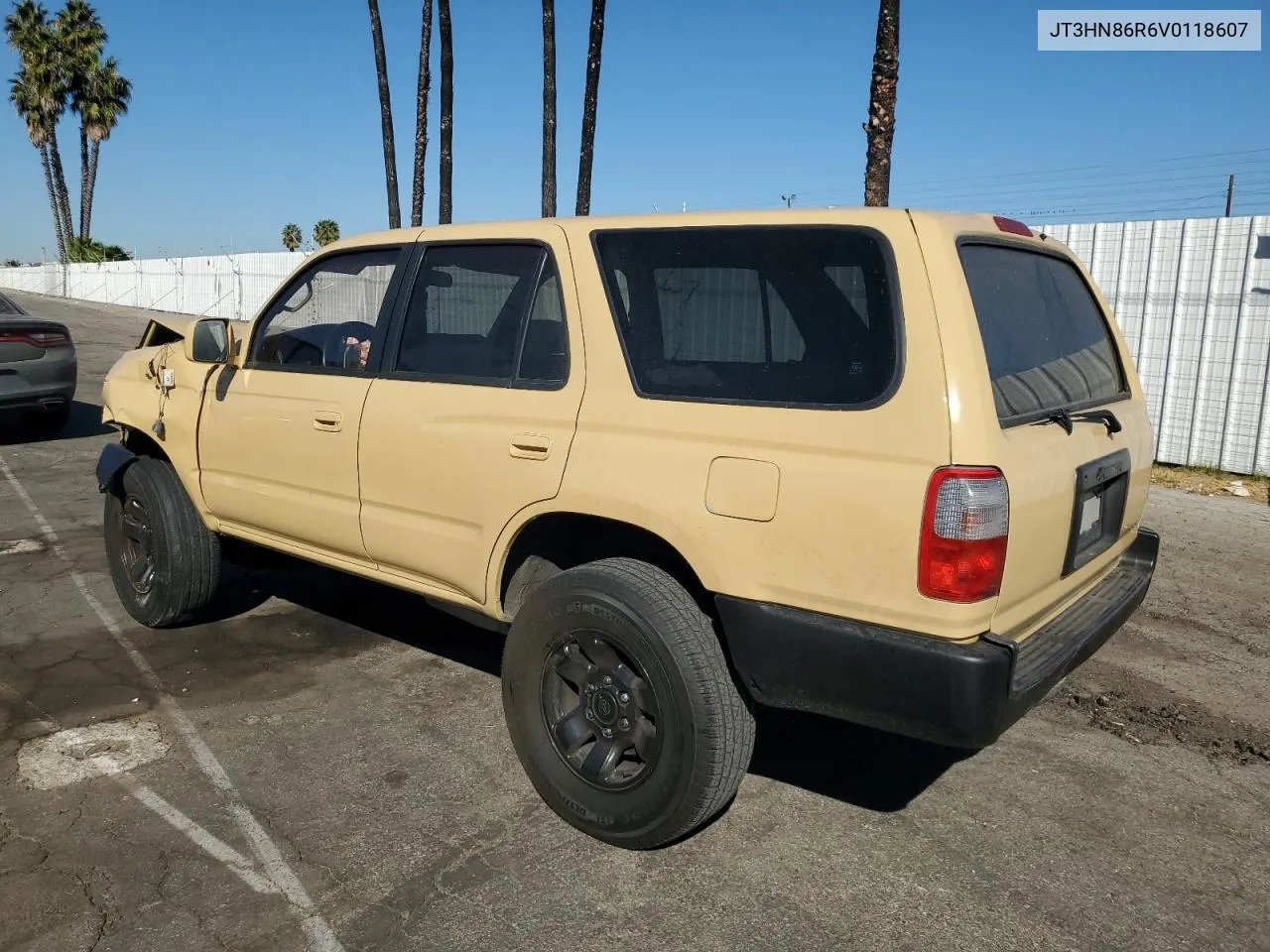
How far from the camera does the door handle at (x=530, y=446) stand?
10.3ft

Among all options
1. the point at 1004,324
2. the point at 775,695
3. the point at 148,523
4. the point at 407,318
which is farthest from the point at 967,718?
the point at 148,523

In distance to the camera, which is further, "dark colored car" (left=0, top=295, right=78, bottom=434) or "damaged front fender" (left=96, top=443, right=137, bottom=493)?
"dark colored car" (left=0, top=295, right=78, bottom=434)

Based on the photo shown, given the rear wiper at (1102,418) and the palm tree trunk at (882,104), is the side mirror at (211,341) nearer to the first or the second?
the rear wiper at (1102,418)

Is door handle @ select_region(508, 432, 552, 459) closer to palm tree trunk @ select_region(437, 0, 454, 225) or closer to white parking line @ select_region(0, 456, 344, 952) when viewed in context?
white parking line @ select_region(0, 456, 344, 952)

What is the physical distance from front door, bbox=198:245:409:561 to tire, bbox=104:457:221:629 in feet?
0.76

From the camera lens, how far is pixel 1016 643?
8.54 ft

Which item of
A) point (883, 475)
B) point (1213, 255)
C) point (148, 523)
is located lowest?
point (148, 523)

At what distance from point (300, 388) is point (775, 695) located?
7.71 feet

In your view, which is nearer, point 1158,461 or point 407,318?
point 407,318

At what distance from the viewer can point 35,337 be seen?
978 centimetres

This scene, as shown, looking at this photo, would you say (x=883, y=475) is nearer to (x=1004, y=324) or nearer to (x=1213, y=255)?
(x=1004, y=324)

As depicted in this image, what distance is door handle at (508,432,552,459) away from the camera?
315 centimetres

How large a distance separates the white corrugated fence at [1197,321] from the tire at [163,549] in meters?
8.83

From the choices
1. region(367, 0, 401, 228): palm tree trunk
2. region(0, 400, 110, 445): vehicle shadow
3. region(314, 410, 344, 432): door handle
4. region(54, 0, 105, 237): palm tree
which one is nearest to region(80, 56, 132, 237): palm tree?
region(54, 0, 105, 237): palm tree
